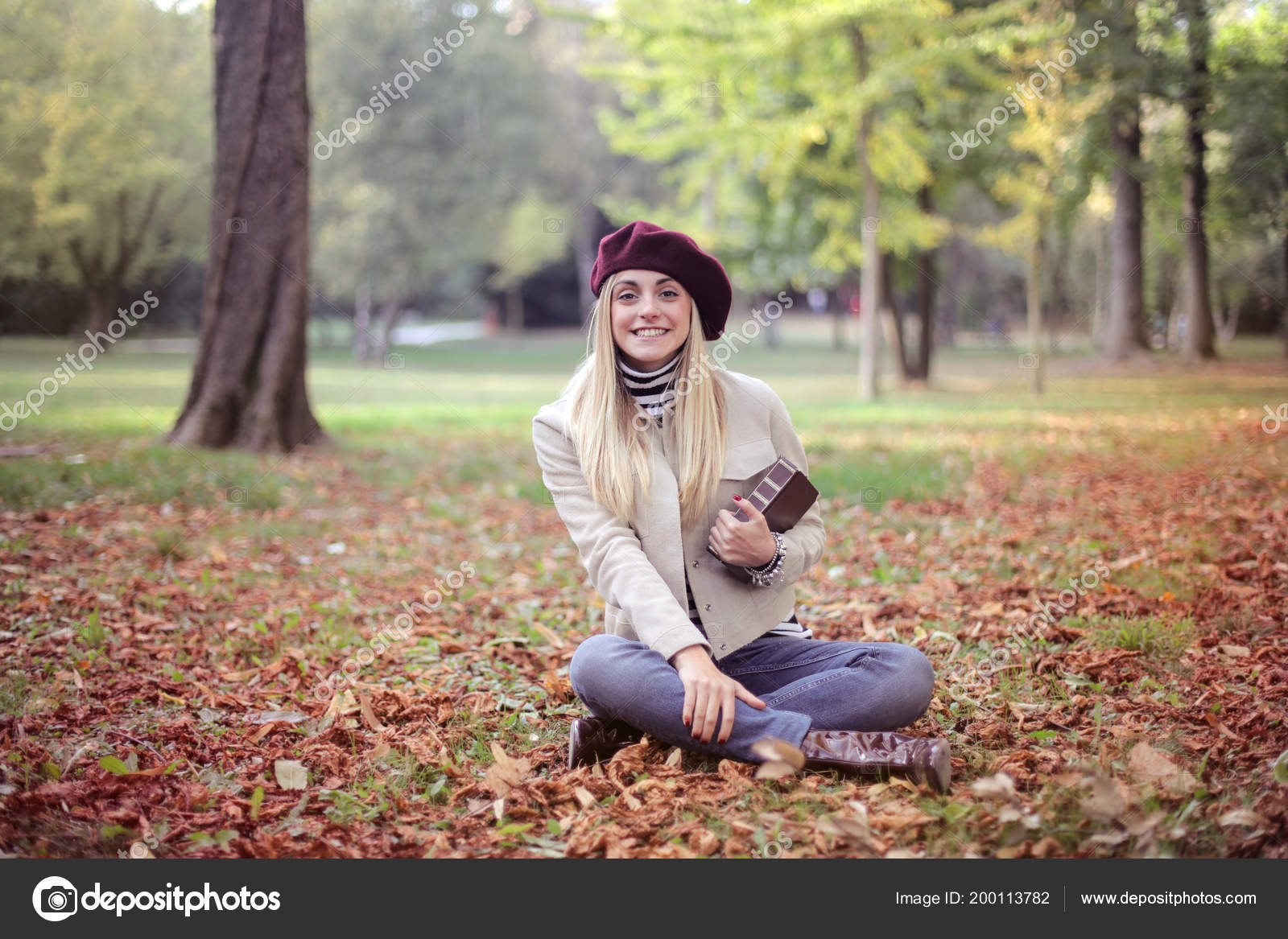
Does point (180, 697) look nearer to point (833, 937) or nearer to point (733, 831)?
point (733, 831)

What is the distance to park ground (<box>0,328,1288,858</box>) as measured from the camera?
2.50 m

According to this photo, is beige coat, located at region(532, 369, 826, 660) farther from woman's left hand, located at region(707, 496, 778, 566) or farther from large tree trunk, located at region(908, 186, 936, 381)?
large tree trunk, located at region(908, 186, 936, 381)

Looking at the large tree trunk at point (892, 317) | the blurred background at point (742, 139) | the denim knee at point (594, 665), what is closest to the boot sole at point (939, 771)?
the denim knee at point (594, 665)

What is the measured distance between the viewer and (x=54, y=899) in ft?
7.73

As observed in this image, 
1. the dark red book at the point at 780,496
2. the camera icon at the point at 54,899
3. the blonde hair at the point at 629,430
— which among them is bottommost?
the camera icon at the point at 54,899

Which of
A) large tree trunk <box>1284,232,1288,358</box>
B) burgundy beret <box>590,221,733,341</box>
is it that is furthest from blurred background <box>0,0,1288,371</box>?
burgundy beret <box>590,221,733,341</box>

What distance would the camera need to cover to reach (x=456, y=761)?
3031 mm

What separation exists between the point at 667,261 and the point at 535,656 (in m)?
1.95

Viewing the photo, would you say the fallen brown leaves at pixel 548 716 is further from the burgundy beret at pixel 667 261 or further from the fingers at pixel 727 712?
the burgundy beret at pixel 667 261

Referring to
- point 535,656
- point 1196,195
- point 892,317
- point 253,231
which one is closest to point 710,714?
point 535,656

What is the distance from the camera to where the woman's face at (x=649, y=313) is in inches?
116

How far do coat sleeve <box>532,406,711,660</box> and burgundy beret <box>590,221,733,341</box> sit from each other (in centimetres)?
53

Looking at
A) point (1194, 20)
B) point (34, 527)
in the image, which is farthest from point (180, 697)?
point (1194, 20)

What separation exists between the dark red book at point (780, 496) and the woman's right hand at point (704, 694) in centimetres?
37
